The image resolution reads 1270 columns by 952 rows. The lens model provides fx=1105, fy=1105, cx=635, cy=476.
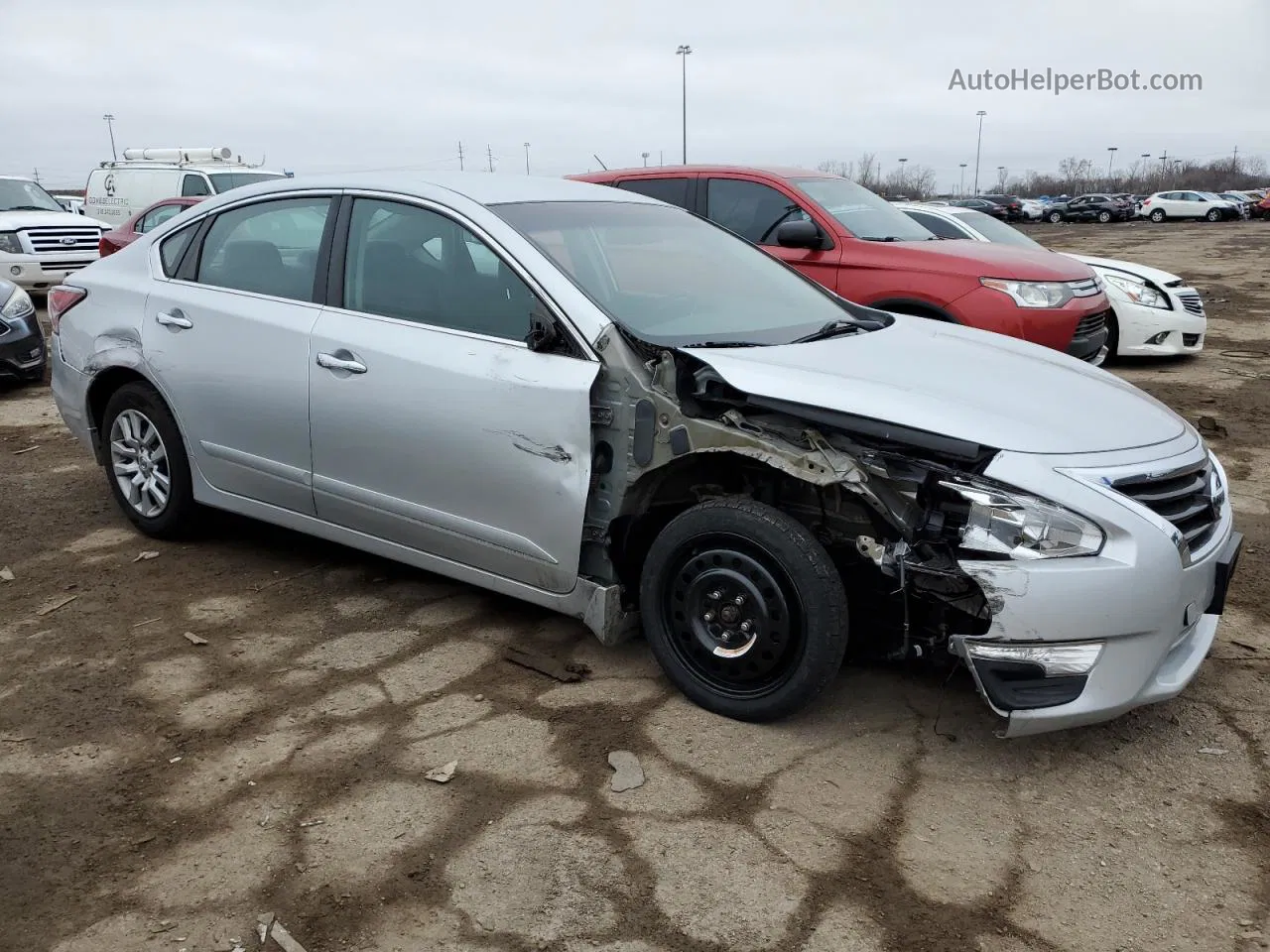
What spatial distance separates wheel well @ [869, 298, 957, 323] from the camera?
7305 millimetres

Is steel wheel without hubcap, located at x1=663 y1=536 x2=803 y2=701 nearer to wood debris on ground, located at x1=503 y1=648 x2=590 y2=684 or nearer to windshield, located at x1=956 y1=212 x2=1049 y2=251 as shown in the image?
wood debris on ground, located at x1=503 y1=648 x2=590 y2=684

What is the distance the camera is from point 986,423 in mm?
3125

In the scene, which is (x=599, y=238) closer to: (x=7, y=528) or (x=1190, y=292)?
(x=7, y=528)

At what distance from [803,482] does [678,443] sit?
0.41 meters

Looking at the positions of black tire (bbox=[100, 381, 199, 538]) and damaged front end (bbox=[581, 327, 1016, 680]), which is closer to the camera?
damaged front end (bbox=[581, 327, 1016, 680])

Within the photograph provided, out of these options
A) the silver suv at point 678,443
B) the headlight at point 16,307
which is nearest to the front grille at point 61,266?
the headlight at point 16,307

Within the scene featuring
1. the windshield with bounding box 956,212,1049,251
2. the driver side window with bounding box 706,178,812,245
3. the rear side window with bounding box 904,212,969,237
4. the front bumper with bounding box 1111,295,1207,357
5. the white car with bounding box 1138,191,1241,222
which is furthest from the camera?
the white car with bounding box 1138,191,1241,222

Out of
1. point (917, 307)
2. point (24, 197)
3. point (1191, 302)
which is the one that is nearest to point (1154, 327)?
point (1191, 302)

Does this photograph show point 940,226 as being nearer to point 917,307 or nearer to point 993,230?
point 993,230

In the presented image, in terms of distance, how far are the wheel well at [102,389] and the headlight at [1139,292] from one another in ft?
27.5

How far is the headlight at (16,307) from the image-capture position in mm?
8766

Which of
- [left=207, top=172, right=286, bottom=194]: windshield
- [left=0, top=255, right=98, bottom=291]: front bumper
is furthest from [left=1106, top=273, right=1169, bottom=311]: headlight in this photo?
[left=207, top=172, right=286, bottom=194]: windshield

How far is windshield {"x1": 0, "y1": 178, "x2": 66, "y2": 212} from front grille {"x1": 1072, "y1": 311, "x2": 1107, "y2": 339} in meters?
13.9

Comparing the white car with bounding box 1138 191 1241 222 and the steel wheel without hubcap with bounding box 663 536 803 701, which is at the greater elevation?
the white car with bounding box 1138 191 1241 222
